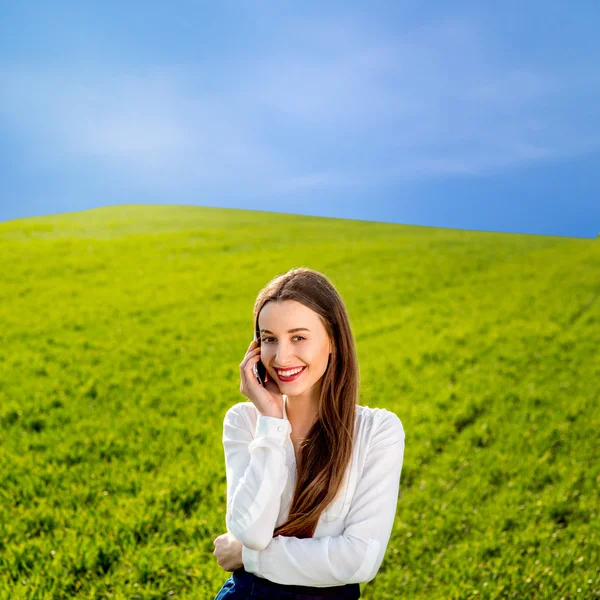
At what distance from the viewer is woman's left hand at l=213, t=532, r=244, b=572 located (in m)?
2.69

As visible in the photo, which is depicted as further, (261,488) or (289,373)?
(289,373)

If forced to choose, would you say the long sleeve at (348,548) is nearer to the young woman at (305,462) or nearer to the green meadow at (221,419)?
the young woman at (305,462)

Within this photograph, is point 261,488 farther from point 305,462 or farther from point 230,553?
point 230,553

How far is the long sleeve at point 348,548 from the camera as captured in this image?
8.21 feet

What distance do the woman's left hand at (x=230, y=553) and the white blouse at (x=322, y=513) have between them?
85 millimetres

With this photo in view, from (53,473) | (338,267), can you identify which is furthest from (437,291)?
(53,473)

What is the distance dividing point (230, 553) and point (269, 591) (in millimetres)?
231

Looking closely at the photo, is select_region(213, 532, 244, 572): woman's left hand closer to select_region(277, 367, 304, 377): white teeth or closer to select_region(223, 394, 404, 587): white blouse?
select_region(223, 394, 404, 587): white blouse

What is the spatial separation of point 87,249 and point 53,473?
16133mm

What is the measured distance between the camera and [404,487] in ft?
21.6

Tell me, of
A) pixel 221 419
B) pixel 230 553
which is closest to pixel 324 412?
pixel 230 553

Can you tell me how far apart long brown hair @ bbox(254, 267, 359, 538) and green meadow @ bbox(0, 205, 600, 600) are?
2.37m

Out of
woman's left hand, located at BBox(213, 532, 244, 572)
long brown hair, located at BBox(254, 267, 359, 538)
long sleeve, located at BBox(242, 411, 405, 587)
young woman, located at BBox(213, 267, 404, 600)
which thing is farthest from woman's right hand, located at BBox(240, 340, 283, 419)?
woman's left hand, located at BBox(213, 532, 244, 572)

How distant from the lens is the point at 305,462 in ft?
8.94
